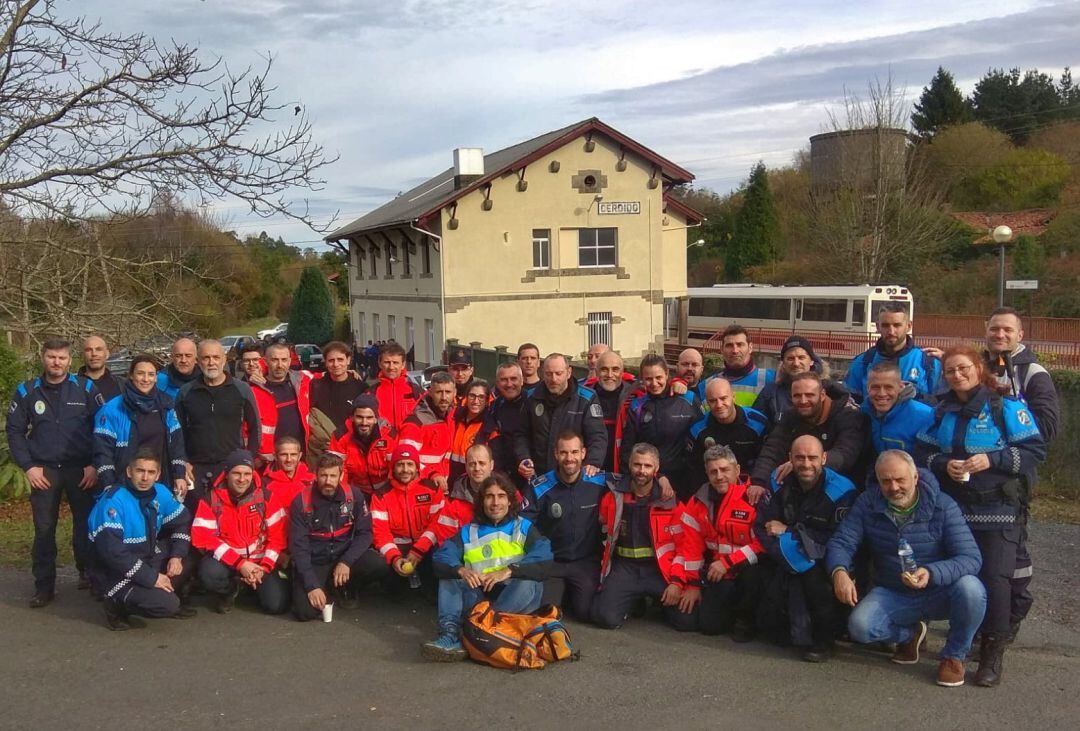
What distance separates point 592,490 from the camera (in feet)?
20.5

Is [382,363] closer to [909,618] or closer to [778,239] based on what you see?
[909,618]

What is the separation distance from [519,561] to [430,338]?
84.9 ft

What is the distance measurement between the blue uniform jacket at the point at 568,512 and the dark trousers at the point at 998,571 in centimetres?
241

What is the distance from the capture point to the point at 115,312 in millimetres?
9438

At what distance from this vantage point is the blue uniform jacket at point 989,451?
4.99m

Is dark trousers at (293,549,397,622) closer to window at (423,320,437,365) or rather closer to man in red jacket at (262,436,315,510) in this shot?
man in red jacket at (262,436,315,510)

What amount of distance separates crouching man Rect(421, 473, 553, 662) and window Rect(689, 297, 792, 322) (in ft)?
95.4

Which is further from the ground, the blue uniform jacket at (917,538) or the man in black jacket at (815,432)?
the man in black jacket at (815,432)

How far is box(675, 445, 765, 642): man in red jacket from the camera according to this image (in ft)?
18.8

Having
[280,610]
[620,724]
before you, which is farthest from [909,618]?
[280,610]

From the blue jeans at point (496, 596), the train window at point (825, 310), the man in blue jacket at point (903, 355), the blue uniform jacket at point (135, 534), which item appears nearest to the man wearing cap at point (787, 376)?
the man in blue jacket at point (903, 355)

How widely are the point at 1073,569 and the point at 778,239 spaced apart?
44595mm

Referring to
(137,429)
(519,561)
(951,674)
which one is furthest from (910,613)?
(137,429)

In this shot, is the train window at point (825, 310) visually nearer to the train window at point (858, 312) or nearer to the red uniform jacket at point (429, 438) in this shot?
the train window at point (858, 312)
